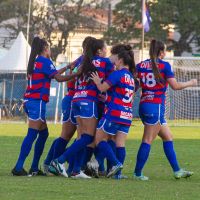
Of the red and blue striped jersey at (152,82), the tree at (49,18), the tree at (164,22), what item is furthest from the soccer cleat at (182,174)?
the tree at (49,18)

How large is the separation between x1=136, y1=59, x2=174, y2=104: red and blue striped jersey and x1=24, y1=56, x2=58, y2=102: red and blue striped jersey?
4.14 ft

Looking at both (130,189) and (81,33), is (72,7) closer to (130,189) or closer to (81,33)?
(81,33)

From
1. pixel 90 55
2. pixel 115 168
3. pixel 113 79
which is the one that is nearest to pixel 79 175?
pixel 115 168

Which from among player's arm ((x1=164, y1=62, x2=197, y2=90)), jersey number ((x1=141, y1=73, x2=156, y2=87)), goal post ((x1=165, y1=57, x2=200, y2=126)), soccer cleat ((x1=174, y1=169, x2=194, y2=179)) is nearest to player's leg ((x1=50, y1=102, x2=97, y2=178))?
jersey number ((x1=141, y1=73, x2=156, y2=87))

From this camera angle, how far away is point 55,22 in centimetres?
6462

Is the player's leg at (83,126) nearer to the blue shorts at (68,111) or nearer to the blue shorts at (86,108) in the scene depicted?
the blue shorts at (86,108)

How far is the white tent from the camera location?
42969mm

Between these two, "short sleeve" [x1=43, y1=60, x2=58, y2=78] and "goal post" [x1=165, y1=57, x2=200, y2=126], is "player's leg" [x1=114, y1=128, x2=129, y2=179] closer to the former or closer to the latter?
"short sleeve" [x1=43, y1=60, x2=58, y2=78]

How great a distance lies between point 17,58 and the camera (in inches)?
1708

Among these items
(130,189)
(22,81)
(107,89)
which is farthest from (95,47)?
(22,81)

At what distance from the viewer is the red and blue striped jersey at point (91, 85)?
12.8 metres

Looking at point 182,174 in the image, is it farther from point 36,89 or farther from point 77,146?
point 36,89

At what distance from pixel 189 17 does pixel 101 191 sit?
5021 cm

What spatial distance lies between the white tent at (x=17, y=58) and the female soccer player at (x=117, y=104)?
3004 cm
